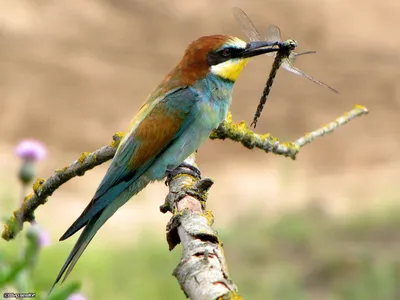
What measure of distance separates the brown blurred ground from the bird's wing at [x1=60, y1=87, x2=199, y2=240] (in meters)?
3.77

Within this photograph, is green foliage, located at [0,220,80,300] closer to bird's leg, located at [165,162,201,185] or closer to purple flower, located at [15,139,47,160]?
purple flower, located at [15,139,47,160]

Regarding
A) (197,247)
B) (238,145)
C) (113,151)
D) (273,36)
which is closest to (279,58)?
(273,36)

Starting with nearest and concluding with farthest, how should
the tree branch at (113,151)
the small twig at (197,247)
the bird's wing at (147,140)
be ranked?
the small twig at (197,247) → the tree branch at (113,151) → the bird's wing at (147,140)

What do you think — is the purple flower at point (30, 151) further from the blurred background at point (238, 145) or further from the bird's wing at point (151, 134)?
the blurred background at point (238, 145)

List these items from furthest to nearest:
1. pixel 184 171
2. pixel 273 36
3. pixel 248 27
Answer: pixel 248 27 → pixel 273 36 → pixel 184 171

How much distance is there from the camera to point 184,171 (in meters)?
2.28

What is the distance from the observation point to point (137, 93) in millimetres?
9227

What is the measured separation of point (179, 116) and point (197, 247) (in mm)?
1074

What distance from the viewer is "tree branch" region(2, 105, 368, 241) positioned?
207 cm

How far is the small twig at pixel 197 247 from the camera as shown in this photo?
123 cm

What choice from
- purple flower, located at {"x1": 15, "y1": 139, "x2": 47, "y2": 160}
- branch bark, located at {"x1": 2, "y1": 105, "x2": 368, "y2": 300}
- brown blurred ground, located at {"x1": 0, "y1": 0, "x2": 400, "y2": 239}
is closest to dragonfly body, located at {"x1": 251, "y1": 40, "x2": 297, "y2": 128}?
branch bark, located at {"x1": 2, "y1": 105, "x2": 368, "y2": 300}

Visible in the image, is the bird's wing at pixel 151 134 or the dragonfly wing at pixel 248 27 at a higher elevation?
the dragonfly wing at pixel 248 27

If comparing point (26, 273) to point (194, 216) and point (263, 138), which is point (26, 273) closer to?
point (194, 216)

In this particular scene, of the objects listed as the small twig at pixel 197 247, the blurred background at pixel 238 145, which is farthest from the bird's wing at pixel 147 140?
the blurred background at pixel 238 145
